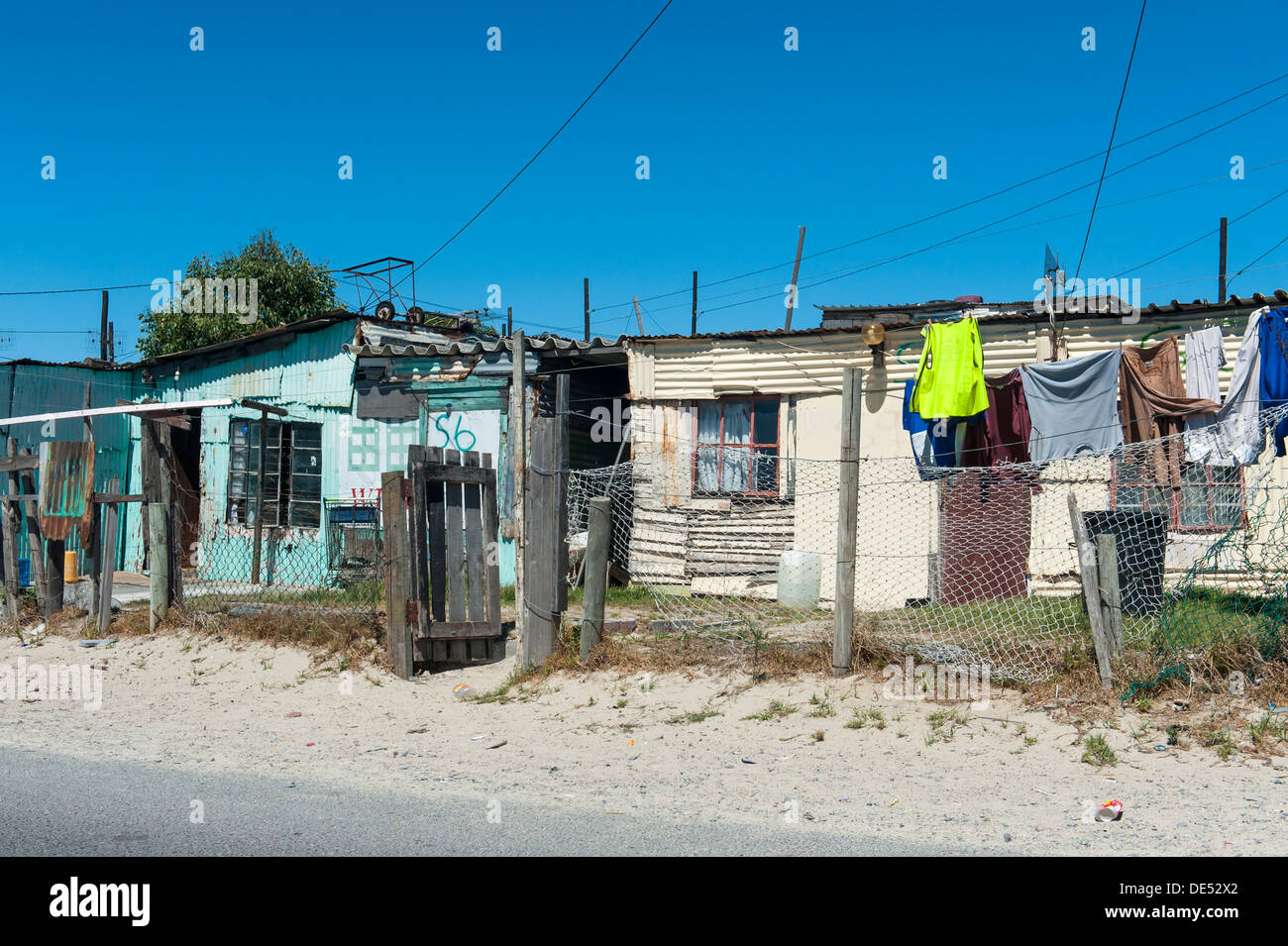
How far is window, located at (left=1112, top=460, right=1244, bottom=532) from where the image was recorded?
36.2 ft

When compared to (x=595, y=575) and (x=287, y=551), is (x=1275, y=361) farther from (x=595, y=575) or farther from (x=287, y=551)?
(x=287, y=551)

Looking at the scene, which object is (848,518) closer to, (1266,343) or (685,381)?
(1266,343)

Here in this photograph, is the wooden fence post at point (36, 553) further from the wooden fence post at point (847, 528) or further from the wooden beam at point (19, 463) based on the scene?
the wooden fence post at point (847, 528)

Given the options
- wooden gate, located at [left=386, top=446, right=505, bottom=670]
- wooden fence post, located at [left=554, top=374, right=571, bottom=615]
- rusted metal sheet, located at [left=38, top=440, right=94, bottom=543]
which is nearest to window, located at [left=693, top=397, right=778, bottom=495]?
wooden gate, located at [left=386, top=446, right=505, bottom=670]

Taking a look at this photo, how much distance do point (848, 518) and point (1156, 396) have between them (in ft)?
17.4

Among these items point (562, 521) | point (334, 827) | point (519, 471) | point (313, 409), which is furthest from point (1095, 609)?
point (313, 409)

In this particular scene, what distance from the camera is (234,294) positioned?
2775cm

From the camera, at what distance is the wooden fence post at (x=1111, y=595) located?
21.6 feet

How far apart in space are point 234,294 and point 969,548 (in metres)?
23.2

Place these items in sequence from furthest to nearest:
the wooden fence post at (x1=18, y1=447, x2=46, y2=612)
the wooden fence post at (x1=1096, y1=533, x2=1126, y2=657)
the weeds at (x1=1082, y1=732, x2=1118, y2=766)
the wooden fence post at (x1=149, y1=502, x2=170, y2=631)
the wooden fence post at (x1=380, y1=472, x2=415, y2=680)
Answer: the wooden fence post at (x1=18, y1=447, x2=46, y2=612)
the wooden fence post at (x1=149, y1=502, x2=170, y2=631)
the wooden fence post at (x1=380, y1=472, x2=415, y2=680)
the wooden fence post at (x1=1096, y1=533, x2=1126, y2=657)
the weeds at (x1=1082, y1=732, x2=1118, y2=766)

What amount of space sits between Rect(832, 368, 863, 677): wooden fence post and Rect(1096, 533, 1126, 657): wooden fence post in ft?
5.39

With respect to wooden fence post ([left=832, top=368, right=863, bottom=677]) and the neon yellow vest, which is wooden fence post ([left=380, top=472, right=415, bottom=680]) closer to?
wooden fence post ([left=832, top=368, right=863, bottom=677])

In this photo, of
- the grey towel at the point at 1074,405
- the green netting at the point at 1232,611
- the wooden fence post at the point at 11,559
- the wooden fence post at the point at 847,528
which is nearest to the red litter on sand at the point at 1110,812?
the green netting at the point at 1232,611

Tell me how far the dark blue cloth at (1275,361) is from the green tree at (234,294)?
23484 millimetres
